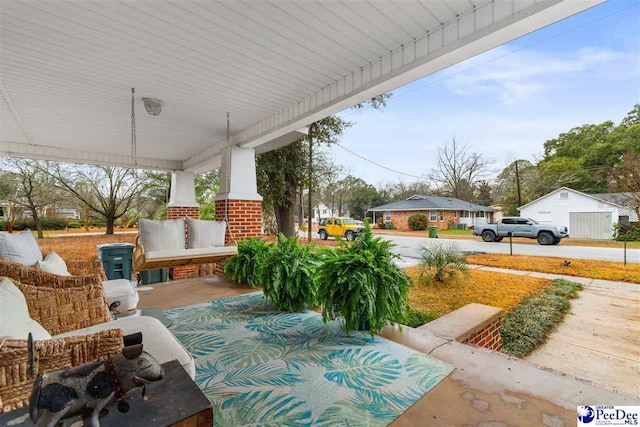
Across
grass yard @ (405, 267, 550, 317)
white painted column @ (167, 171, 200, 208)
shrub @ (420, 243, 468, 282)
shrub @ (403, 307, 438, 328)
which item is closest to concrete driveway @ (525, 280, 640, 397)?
grass yard @ (405, 267, 550, 317)

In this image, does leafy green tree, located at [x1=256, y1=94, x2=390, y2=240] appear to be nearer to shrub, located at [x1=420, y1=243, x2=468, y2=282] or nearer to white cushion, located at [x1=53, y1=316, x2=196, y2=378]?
shrub, located at [x1=420, y1=243, x2=468, y2=282]

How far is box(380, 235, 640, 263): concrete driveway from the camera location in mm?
3248

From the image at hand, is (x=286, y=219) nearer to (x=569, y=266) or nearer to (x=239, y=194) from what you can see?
(x=239, y=194)

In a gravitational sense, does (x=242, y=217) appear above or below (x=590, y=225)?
above

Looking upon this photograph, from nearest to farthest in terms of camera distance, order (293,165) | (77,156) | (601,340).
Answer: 1. (601,340)
2. (77,156)
3. (293,165)

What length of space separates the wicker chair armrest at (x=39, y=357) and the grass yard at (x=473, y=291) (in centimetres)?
348

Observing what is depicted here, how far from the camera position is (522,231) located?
3666 mm

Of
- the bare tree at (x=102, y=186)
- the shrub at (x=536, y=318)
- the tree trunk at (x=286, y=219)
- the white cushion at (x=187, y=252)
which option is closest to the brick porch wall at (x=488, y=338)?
the shrub at (x=536, y=318)

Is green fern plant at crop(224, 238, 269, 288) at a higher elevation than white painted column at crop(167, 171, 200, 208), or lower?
lower

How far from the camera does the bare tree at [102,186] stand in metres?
5.69

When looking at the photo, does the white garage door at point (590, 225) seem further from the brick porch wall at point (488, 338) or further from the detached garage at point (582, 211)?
the brick porch wall at point (488, 338)

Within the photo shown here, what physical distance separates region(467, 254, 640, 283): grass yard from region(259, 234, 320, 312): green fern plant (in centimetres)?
319

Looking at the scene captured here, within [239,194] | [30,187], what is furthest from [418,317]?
[30,187]

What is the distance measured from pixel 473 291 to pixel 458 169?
1.87m
